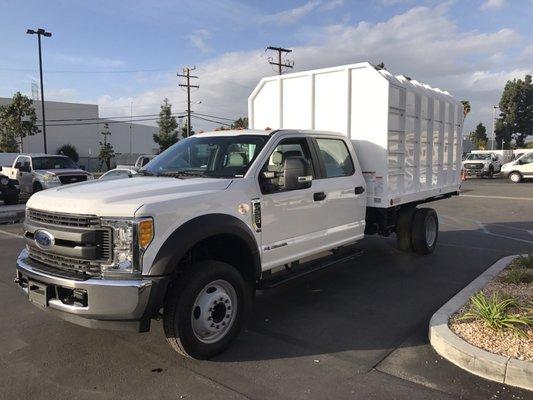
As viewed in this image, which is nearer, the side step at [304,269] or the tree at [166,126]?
the side step at [304,269]

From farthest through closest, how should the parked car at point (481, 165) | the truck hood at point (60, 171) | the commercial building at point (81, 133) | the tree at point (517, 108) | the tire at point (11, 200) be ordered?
the tree at point (517, 108), the commercial building at point (81, 133), the parked car at point (481, 165), the truck hood at point (60, 171), the tire at point (11, 200)

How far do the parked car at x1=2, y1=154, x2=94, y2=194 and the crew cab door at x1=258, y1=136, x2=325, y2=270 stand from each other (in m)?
14.4

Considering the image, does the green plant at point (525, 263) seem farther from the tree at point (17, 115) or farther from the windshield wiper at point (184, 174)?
the tree at point (17, 115)

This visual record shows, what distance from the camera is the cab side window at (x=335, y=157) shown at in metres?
6.00

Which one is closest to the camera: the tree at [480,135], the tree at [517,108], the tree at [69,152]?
the tree at [69,152]

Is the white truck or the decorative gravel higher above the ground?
the white truck

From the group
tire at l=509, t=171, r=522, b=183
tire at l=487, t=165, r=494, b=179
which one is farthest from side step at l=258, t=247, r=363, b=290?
tire at l=487, t=165, r=494, b=179

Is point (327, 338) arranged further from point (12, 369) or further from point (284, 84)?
point (284, 84)

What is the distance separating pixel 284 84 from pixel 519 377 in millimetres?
5595

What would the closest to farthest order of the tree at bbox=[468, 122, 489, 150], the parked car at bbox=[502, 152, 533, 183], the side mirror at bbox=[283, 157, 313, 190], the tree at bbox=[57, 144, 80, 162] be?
the side mirror at bbox=[283, 157, 313, 190] < the parked car at bbox=[502, 152, 533, 183] < the tree at bbox=[57, 144, 80, 162] < the tree at bbox=[468, 122, 489, 150]

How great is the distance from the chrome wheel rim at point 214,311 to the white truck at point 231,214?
0.04 feet

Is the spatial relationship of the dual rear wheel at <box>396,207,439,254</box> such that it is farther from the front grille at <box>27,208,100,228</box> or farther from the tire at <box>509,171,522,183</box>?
the tire at <box>509,171,522,183</box>

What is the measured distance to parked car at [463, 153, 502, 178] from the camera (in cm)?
3575

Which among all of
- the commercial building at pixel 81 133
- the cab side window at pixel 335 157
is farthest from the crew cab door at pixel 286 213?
the commercial building at pixel 81 133
